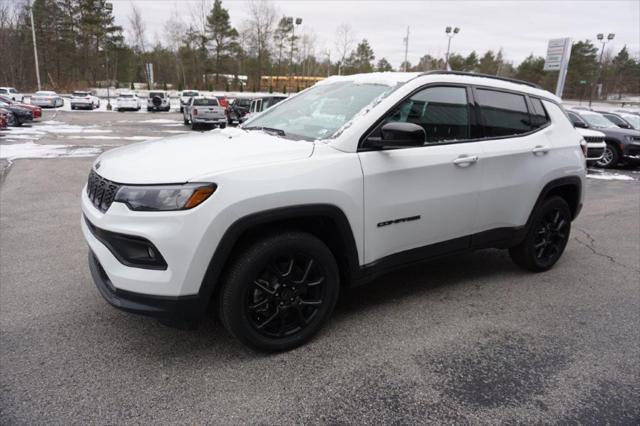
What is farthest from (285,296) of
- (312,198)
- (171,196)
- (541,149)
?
(541,149)

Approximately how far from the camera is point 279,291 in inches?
105

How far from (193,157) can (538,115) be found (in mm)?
3284

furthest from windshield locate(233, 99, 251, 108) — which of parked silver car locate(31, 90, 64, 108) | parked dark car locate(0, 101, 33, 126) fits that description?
parked silver car locate(31, 90, 64, 108)

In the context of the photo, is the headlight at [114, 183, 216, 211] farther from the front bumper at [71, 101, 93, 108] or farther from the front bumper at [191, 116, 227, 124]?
the front bumper at [71, 101, 93, 108]

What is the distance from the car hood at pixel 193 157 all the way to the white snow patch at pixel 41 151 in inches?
407

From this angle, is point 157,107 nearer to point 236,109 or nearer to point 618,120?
point 236,109

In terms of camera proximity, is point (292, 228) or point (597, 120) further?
point (597, 120)

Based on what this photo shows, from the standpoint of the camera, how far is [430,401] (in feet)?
7.86

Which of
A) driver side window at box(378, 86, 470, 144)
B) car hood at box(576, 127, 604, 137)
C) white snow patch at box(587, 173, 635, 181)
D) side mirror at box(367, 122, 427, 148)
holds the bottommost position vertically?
white snow patch at box(587, 173, 635, 181)

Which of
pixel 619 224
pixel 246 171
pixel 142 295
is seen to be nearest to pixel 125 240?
pixel 142 295

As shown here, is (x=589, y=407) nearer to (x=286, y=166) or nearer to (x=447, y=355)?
(x=447, y=355)

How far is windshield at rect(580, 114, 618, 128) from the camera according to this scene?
548 inches

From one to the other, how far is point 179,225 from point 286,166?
707 millimetres

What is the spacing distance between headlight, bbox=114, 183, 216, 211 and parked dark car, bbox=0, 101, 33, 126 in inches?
865
